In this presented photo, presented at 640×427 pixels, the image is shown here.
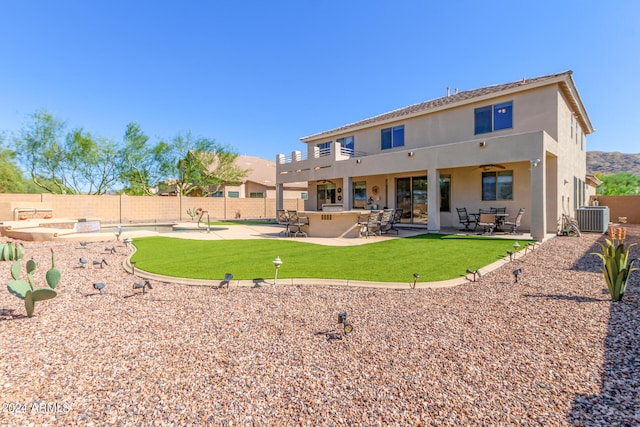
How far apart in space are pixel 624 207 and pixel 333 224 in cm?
2242

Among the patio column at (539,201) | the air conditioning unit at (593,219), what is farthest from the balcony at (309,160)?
A: the air conditioning unit at (593,219)

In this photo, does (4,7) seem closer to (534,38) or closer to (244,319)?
(244,319)

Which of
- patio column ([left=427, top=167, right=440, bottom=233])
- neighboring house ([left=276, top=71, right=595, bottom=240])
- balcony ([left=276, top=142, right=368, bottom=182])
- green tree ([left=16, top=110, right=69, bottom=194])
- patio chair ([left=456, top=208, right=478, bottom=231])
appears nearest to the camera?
neighboring house ([left=276, top=71, right=595, bottom=240])

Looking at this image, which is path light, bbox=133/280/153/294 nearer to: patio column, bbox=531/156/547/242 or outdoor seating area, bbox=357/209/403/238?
outdoor seating area, bbox=357/209/403/238

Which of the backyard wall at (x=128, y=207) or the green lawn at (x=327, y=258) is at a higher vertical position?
the backyard wall at (x=128, y=207)

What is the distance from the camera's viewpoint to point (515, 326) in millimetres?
3807

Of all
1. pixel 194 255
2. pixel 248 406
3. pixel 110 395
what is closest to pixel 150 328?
pixel 110 395

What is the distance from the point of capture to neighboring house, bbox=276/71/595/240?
12.3m

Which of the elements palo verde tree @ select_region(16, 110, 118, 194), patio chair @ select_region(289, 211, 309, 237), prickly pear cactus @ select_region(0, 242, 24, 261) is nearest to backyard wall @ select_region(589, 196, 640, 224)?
patio chair @ select_region(289, 211, 309, 237)

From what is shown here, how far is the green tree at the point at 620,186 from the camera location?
123 feet

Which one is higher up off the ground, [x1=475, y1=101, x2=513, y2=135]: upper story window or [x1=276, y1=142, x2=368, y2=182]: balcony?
[x1=475, y1=101, x2=513, y2=135]: upper story window

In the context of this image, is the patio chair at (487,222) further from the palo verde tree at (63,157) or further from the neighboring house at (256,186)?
the palo verde tree at (63,157)

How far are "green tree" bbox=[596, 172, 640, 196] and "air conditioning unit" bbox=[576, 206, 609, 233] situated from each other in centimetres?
3118

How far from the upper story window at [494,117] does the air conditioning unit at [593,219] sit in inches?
216
